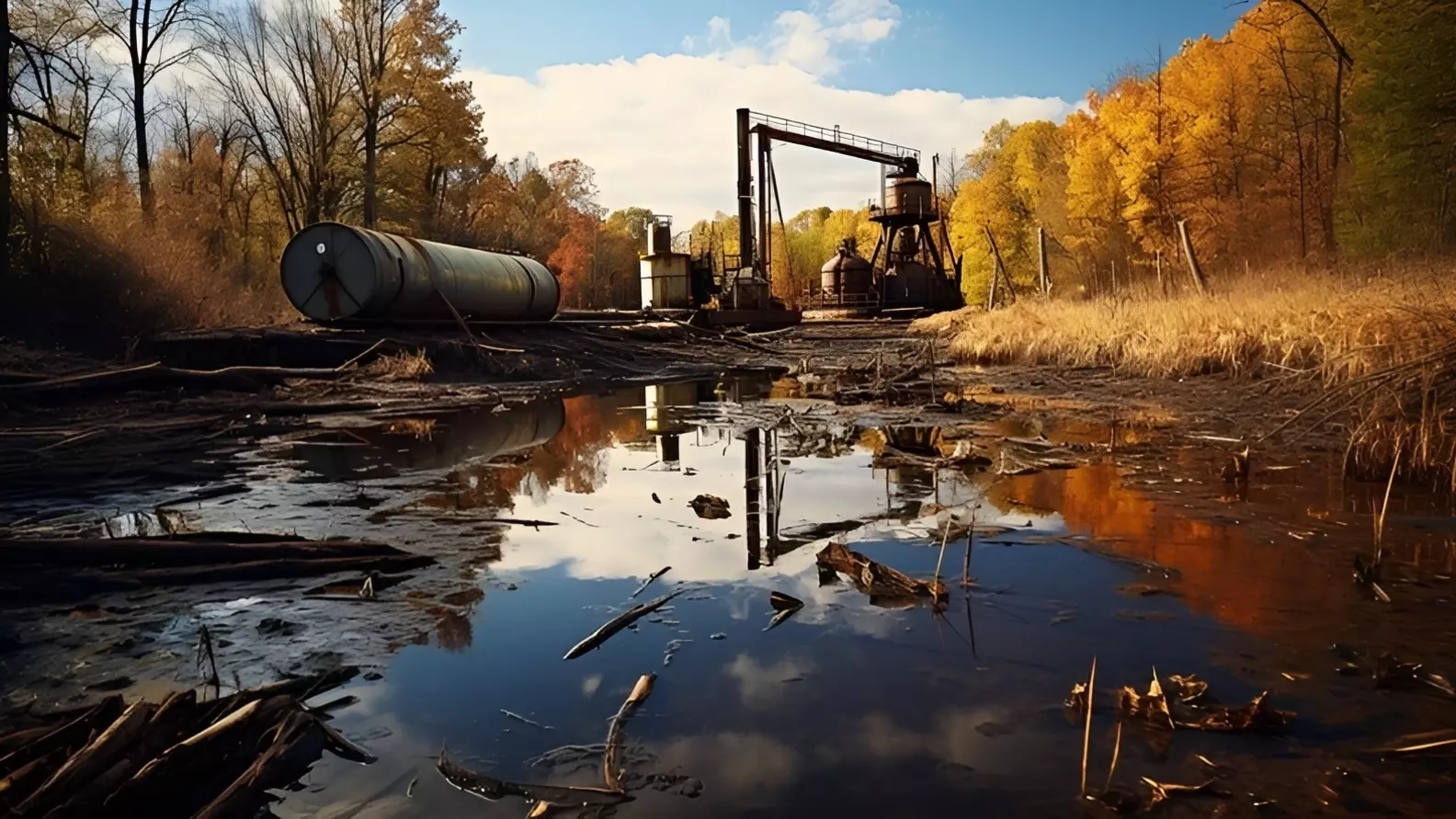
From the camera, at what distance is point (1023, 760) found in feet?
6.84

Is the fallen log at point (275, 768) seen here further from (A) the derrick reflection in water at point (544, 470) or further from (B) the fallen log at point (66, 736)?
(A) the derrick reflection in water at point (544, 470)

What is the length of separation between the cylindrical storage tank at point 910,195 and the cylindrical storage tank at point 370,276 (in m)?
27.4

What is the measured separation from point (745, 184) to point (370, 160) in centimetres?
1312

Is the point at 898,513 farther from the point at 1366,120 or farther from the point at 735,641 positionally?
the point at 1366,120

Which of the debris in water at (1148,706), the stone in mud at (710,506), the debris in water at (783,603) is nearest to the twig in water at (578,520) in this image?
the stone in mud at (710,506)

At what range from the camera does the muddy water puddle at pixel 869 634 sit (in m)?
2.03

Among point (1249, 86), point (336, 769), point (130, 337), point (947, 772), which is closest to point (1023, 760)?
point (947, 772)

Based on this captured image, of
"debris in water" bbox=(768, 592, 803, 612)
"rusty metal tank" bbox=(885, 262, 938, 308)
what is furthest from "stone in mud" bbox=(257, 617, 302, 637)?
"rusty metal tank" bbox=(885, 262, 938, 308)

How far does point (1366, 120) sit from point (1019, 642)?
1133 inches

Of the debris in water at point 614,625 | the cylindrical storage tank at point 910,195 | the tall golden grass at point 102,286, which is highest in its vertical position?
the cylindrical storage tank at point 910,195

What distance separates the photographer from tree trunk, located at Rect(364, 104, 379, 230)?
26500 mm

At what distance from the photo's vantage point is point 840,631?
9.79 ft

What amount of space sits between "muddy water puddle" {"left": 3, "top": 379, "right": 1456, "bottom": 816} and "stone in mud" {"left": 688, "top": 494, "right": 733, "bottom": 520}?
0.30 feet

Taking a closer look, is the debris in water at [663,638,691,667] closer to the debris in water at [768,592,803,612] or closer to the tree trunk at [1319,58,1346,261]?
the debris in water at [768,592,803,612]
